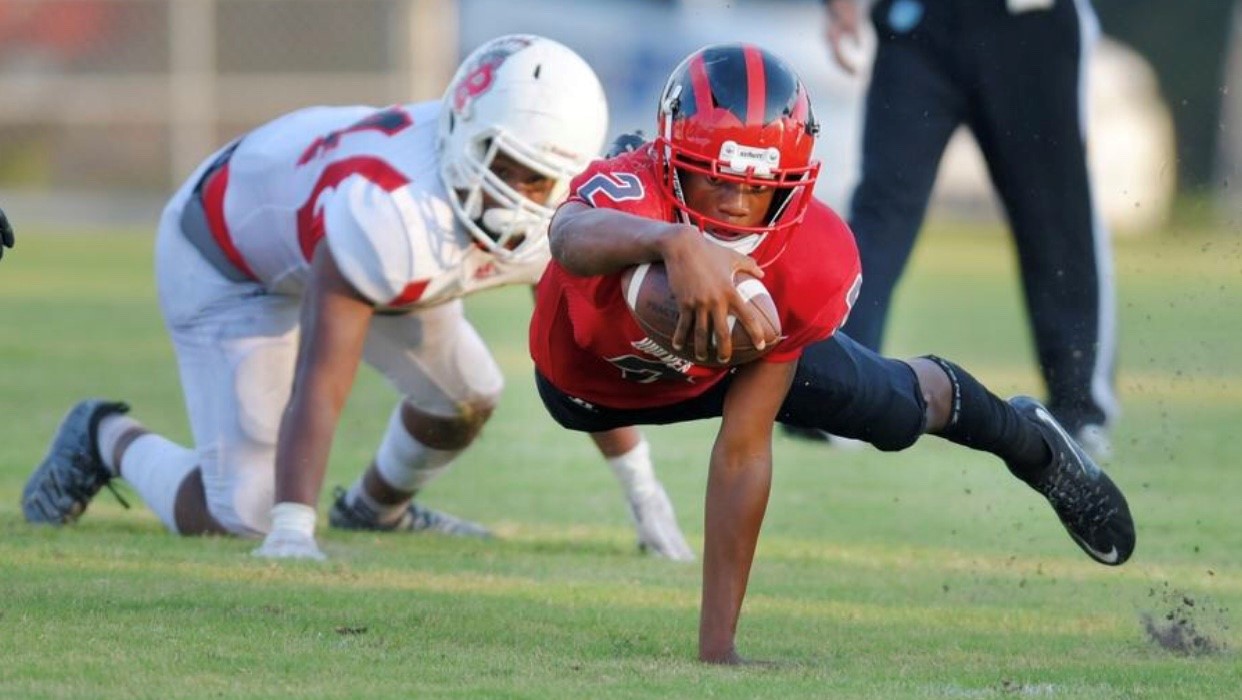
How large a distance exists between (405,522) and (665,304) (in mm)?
2793

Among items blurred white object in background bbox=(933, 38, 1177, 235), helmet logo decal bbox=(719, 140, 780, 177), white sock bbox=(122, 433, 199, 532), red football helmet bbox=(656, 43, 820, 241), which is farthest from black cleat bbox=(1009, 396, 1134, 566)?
blurred white object in background bbox=(933, 38, 1177, 235)

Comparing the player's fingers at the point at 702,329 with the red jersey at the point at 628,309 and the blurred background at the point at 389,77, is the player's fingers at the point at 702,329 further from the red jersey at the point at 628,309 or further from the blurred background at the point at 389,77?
the blurred background at the point at 389,77

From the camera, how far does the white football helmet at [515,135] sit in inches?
211

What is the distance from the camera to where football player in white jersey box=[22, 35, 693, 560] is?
5348mm

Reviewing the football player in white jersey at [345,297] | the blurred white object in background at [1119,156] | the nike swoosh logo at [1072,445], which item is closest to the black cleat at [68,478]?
the football player in white jersey at [345,297]

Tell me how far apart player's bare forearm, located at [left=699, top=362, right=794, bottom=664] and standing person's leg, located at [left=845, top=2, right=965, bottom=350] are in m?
3.19

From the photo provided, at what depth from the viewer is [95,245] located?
63.9 ft

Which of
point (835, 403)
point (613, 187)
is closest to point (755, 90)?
point (613, 187)

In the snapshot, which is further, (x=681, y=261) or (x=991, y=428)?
(x=991, y=428)

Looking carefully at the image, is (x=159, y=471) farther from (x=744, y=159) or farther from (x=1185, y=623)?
(x=1185, y=623)

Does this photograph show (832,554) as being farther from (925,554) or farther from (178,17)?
(178,17)

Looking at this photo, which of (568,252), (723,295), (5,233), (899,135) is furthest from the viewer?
(899,135)

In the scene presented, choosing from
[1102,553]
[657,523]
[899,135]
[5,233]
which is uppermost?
[5,233]

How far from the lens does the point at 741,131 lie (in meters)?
3.84
